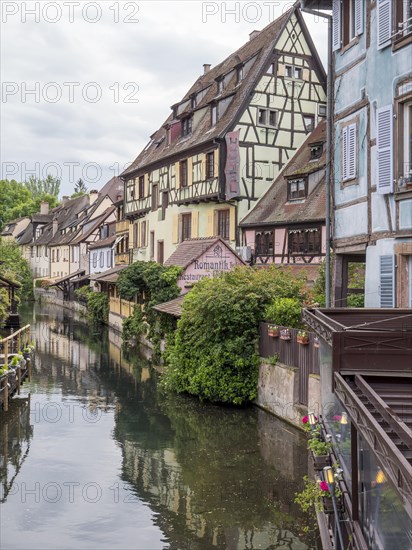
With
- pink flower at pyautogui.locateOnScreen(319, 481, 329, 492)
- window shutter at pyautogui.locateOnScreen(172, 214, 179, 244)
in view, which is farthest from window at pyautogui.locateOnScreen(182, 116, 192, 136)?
pink flower at pyautogui.locateOnScreen(319, 481, 329, 492)

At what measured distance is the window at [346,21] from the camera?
452 inches

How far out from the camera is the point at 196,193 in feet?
97.7

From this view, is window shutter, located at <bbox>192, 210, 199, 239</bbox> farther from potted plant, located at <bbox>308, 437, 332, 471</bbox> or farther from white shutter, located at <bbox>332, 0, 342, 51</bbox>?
potted plant, located at <bbox>308, 437, 332, 471</bbox>

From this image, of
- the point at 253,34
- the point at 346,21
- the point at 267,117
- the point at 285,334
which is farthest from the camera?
the point at 253,34

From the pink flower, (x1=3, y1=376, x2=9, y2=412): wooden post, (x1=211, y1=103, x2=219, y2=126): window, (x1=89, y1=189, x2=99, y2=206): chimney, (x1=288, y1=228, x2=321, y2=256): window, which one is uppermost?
(x1=89, y1=189, x2=99, y2=206): chimney

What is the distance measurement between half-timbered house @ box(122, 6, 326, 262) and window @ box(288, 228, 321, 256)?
356cm

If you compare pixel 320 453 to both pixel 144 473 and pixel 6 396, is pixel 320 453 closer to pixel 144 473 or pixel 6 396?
pixel 144 473

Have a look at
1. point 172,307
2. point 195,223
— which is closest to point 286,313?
point 172,307

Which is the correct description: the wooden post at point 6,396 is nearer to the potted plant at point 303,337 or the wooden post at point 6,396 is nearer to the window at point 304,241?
the potted plant at point 303,337

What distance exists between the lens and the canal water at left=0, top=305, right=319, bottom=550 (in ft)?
29.6

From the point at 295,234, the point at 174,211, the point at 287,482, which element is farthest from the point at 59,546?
the point at 174,211

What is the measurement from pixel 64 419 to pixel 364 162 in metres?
9.72

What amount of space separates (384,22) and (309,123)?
63.1 ft

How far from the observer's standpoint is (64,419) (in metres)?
15.8
